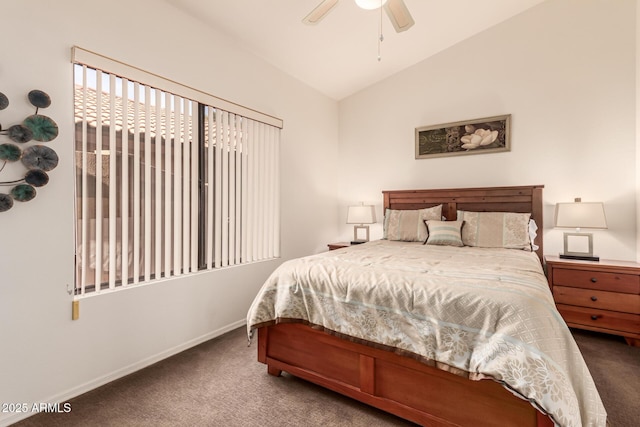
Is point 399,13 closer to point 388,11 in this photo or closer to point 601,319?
point 388,11

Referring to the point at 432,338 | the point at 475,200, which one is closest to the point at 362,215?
the point at 475,200

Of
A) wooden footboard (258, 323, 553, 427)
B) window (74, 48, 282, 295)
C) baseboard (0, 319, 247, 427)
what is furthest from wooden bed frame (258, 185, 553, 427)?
window (74, 48, 282, 295)

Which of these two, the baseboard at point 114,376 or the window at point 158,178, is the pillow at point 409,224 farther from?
the baseboard at point 114,376

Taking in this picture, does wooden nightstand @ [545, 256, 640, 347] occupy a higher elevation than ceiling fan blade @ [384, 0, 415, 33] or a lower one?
lower

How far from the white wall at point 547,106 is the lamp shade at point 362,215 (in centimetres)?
51

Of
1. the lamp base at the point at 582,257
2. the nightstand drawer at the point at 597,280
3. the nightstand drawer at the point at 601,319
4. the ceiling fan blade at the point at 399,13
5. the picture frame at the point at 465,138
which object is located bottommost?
the nightstand drawer at the point at 601,319

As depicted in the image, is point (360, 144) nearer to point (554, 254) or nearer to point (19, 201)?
point (554, 254)

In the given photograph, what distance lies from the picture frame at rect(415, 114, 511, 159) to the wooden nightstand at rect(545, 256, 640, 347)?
1429 mm

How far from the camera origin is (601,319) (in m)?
2.64

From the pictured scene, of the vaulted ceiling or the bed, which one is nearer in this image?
the bed

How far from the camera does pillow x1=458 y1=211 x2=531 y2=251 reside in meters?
2.92

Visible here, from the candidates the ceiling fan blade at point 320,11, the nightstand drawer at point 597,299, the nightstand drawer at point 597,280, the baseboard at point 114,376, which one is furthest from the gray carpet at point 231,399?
the ceiling fan blade at point 320,11

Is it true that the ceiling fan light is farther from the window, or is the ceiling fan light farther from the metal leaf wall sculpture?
the metal leaf wall sculpture

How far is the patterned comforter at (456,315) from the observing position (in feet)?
3.94
